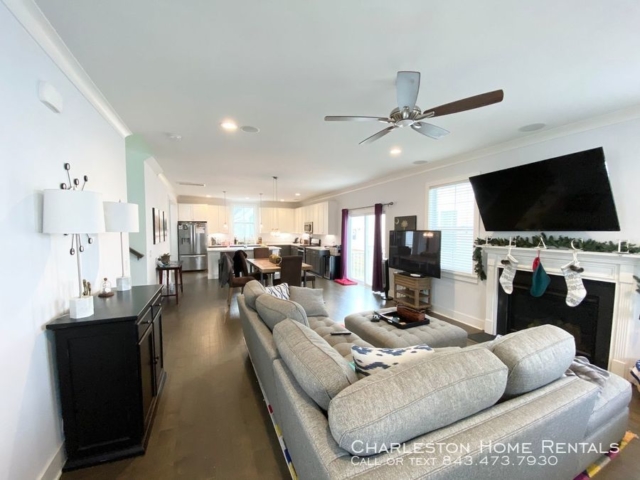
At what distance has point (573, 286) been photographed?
9.37 ft

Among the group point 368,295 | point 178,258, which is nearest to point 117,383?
point 368,295

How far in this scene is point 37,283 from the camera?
1.49 metres

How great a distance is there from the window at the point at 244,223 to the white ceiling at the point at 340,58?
6779 millimetres

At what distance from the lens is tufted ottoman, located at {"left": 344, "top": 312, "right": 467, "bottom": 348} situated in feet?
7.94

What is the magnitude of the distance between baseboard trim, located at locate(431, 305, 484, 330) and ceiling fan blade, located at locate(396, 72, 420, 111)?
3400 millimetres

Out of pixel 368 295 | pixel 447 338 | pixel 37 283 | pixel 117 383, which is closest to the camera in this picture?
pixel 37 283

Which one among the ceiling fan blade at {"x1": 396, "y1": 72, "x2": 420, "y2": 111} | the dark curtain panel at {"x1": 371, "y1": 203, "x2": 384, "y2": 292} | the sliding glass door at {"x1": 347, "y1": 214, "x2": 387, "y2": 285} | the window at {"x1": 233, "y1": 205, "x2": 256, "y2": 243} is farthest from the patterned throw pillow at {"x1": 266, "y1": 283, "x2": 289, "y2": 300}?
the window at {"x1": 233, "y1": 205, "x2": 256, "y2": 243}

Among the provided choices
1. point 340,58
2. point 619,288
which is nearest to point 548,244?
point 619,288

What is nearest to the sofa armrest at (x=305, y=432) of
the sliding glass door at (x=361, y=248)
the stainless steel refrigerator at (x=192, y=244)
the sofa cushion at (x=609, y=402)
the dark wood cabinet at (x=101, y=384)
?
the dark wood cabinet at (x=101, y=384)

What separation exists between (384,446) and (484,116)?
2.99m

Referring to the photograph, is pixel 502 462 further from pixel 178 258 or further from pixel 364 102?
pixel 178 258

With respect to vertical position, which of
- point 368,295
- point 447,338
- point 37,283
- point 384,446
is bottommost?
point 368,295

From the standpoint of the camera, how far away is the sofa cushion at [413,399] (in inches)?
35.2

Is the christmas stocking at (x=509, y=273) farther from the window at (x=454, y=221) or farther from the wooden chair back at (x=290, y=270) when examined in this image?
the wooden chair back at (x=290, y=270)
